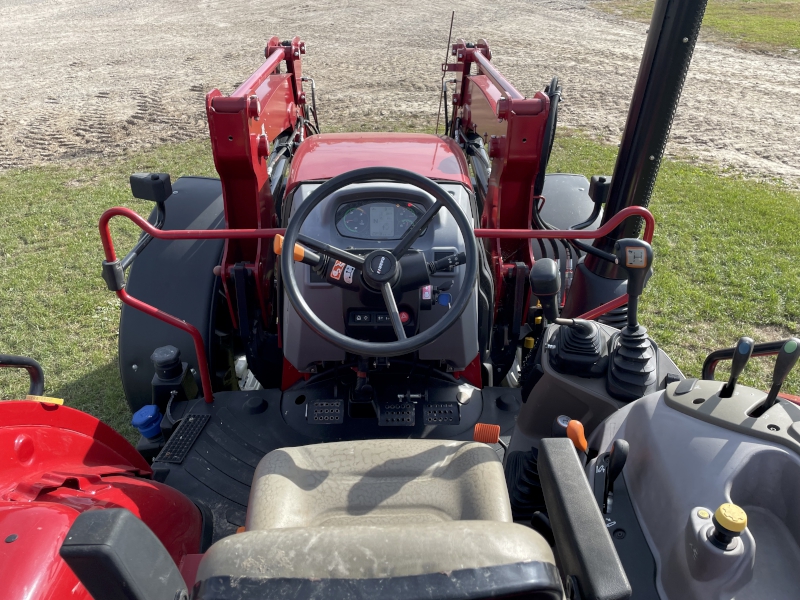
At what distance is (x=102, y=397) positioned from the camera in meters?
3.37

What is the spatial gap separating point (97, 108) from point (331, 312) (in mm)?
7966

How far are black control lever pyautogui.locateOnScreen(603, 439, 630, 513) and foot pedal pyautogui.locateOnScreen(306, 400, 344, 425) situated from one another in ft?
4.29

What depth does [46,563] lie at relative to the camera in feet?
3.77

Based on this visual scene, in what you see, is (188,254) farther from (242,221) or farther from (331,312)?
(331,312)

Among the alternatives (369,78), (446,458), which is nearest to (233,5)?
(369,78)

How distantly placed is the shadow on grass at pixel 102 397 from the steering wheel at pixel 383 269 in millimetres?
1860

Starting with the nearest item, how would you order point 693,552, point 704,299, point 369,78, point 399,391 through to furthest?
1. point 693,552
2. point 399,391
3. point 704,299
4. point 369,78

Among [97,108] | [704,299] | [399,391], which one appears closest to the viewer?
[399,391]

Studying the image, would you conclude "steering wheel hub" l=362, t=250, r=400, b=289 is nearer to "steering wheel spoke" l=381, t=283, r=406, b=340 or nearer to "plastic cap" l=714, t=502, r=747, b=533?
"steering wheel spoke" l=381, t=283, r=406, b=340

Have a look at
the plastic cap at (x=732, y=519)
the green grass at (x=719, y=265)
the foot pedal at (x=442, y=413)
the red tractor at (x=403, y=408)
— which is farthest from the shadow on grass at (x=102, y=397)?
the green grass at (x=719, y=265)

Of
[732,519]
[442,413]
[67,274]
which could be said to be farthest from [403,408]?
[67,274]

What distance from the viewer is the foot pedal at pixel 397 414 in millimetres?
2455

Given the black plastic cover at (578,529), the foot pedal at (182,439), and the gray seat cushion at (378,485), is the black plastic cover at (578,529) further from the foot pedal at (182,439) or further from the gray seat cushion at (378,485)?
the foot pedal at (182,439)

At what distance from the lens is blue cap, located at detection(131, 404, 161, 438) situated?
8.18 feet
